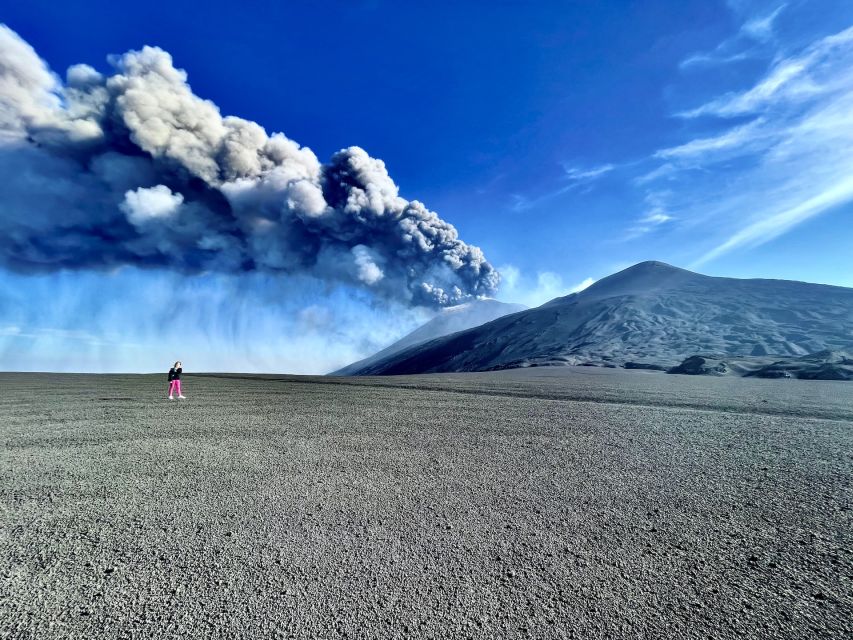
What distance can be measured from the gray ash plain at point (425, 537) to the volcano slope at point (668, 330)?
39647 mm

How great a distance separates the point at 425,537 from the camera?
13.9ft

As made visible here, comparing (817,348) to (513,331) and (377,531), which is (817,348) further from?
(377,531)

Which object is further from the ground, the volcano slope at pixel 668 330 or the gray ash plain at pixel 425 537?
the volcano slope at pixel 668 330

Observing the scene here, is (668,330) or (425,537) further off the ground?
(668,330)

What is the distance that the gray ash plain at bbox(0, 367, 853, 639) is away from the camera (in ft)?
9.96

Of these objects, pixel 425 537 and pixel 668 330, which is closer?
pixel 425 537

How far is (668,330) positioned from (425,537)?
67.3 metres

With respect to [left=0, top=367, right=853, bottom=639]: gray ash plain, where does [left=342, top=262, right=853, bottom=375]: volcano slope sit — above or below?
above

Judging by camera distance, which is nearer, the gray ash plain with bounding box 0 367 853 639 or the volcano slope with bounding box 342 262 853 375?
the gray ash plain with bounding box 0 367 853 639

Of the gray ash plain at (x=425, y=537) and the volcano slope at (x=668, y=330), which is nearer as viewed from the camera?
the gray ash plain at (x=425, y=537)

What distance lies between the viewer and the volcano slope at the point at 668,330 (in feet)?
163

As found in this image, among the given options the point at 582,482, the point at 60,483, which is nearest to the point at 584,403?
the point at 582,482

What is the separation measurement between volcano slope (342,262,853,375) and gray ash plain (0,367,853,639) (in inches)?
1561

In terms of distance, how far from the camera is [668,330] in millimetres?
60250
